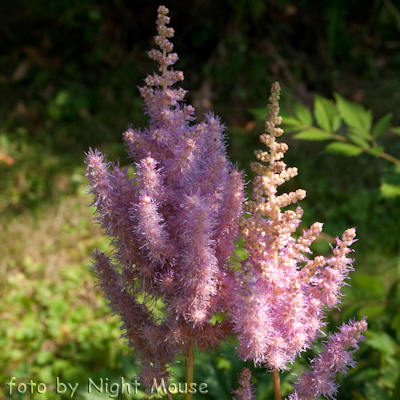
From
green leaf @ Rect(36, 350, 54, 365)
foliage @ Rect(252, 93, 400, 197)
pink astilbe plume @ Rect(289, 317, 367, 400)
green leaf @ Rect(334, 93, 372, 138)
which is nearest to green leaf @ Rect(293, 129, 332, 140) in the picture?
foliage @ Rect(252, 93, 400, 197)

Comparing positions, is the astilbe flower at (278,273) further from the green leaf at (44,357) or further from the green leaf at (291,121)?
the green leaf at (44,357)

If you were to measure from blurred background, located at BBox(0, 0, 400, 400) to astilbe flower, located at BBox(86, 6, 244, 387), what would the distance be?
1.31 metres

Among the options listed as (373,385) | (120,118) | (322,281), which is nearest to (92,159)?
(322,281)

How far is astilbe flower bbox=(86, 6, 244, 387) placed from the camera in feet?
2.98

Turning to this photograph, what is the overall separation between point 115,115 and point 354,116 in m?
3.19

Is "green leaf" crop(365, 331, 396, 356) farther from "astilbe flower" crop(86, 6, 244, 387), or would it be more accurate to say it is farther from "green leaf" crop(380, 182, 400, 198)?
"astilbe flower" crop(86, 6, 244, 387)

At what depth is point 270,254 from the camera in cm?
95

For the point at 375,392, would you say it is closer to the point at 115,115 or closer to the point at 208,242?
the point at 208,242

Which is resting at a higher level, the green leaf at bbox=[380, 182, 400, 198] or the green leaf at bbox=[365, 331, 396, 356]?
the green leaf at bbox=[380, 182, 400, 198]

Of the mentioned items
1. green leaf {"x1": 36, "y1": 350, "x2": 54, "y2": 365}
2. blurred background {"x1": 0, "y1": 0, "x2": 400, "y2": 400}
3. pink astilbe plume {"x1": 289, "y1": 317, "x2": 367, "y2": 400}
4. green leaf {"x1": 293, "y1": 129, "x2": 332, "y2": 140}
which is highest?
blurred background {"x1": 0, "y1": 0, "x2": 400, "y2": 400}

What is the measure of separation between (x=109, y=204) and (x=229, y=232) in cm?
28

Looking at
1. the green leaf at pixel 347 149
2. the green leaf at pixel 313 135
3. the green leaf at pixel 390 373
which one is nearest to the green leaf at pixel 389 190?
the green leaf at pixel 347 149

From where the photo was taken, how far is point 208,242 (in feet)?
2.96

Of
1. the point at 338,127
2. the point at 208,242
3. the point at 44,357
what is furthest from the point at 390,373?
the point at 44,357
